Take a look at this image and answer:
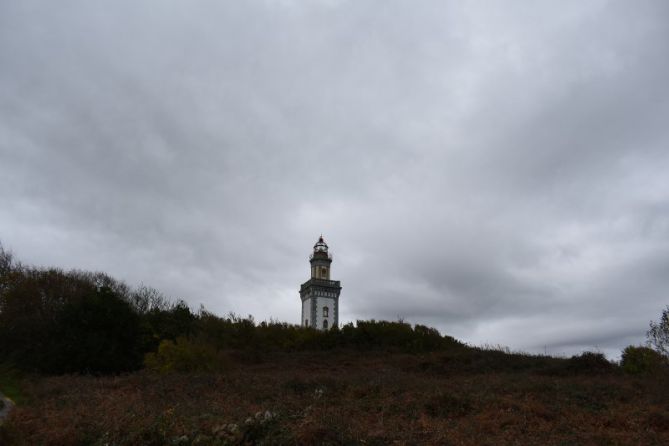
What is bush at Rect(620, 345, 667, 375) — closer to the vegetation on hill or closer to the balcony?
the vegetation on hill

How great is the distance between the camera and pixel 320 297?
55.1 m

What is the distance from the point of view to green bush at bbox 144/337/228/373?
2133 cm

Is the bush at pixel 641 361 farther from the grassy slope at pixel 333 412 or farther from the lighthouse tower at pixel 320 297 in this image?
the lighthouse tower at pixel 320 297

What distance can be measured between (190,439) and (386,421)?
421cm

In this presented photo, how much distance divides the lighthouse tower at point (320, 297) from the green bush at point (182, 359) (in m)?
32.0

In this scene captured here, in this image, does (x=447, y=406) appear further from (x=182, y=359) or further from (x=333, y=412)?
(x=182, y=359)

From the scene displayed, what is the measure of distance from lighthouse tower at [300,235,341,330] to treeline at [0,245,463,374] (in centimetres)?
1579

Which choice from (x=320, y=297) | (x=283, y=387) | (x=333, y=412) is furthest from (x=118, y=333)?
(x=320, y=297)

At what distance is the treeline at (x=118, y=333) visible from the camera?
24.7 m

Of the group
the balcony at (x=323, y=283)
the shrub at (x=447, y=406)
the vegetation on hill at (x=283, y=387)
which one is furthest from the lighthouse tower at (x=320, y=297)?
the shrub at (x=447, y=406)

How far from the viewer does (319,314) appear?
179 ft

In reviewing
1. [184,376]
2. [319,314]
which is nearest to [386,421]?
[184,376]

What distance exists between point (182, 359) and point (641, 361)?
1961 cm

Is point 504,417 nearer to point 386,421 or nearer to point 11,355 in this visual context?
point 386,421
